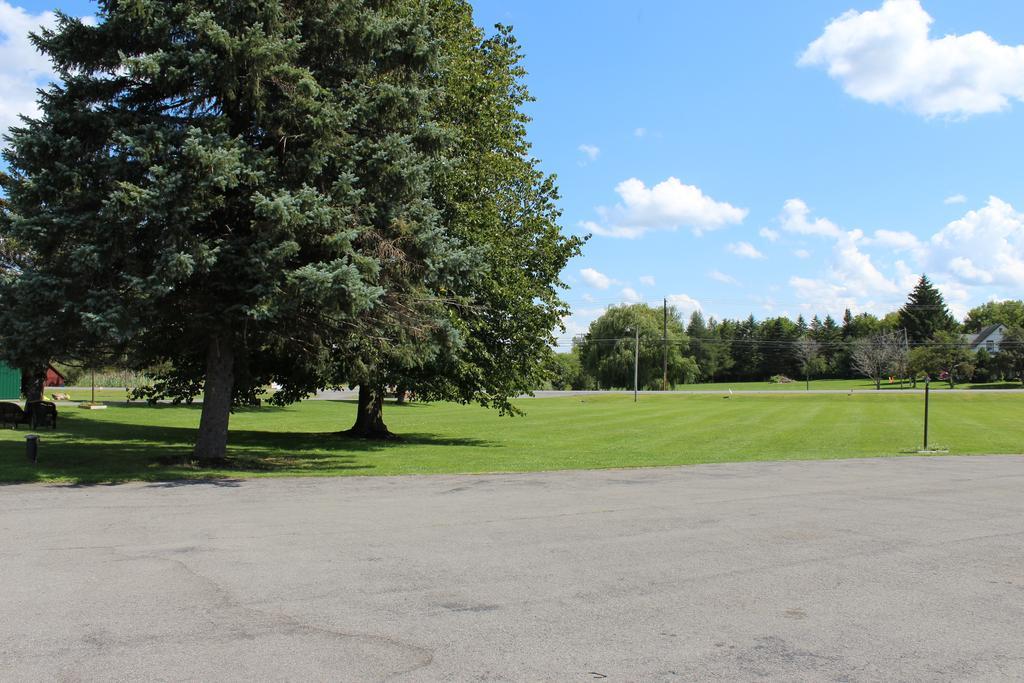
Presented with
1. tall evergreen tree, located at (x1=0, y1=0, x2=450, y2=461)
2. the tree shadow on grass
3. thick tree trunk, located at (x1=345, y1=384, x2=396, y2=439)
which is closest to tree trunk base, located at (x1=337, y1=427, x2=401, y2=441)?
thick tree trunk, located at (x1=345, y1=384, x2=396, y2=439)

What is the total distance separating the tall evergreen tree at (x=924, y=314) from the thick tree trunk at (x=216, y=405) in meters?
109

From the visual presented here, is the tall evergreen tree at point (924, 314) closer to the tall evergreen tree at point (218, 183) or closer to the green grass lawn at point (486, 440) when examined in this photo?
the green grass lawn at point (486, 440)

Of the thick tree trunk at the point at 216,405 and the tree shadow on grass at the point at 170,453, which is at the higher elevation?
the thick tree trunk at the point at 216,405

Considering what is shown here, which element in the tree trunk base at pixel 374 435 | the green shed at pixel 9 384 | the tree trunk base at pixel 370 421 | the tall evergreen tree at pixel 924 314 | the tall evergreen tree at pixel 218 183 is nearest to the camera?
the tall evergreen tree at pixel 218 183

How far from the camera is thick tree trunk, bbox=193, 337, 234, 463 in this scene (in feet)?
54.5

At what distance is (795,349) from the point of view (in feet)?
390

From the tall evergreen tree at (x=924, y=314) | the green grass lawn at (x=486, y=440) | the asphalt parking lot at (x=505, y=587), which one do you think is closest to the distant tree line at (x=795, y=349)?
the tall evergreen tree at (x=924, y=314)

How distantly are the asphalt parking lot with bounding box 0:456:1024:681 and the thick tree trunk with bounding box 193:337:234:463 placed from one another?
14.5 feet

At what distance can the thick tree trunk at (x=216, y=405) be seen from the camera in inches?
654

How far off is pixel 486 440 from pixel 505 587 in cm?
1965

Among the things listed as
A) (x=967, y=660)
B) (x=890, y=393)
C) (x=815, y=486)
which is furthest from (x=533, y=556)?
(x=890, y=393)

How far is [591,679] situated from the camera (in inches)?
182

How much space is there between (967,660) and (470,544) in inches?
192

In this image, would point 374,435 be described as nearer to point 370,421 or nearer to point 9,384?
point 370,421
